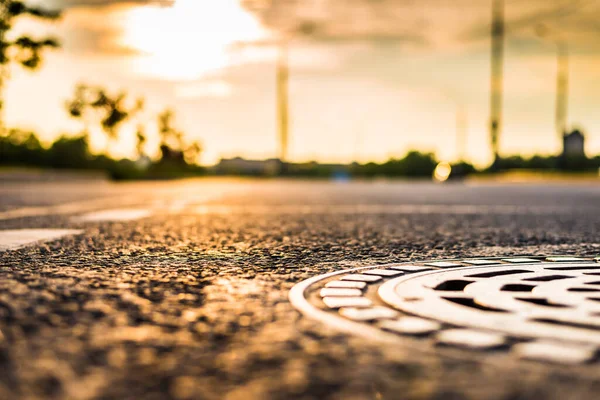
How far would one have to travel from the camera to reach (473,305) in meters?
→ 3.39

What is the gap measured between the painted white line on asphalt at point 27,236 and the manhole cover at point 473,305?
10.3 feet

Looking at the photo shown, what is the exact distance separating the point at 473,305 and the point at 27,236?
5.09m

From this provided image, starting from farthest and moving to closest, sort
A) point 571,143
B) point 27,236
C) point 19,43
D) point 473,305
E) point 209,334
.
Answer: point 571,143 < point 19,43 < point 27,236 < point 473,305 < point 209,334

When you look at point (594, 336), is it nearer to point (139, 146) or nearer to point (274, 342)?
point (274, 342)

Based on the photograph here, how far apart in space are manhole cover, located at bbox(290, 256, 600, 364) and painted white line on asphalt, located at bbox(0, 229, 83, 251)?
3.15 metres

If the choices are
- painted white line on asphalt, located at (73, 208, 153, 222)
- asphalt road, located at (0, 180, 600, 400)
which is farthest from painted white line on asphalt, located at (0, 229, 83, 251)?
painted white line on asphalt, located at (73, 208, 153, 222)

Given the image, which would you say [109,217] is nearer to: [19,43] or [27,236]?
[27,236]

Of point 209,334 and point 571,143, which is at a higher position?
point 571,143

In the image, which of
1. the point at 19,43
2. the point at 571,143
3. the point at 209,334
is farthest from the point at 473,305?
the point at 571,143

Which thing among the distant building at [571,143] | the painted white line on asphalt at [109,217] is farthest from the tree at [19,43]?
the distant building at [571,143]

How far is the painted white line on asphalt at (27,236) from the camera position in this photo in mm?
6402

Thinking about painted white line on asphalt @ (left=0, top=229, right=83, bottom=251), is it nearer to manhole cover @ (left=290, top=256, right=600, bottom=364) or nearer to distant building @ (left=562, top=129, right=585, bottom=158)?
manhole cover @ (left=290, top=256, right=600, bottom=364)

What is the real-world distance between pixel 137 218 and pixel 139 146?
73.7m

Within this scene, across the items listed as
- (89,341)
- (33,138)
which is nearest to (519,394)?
(89,341)
